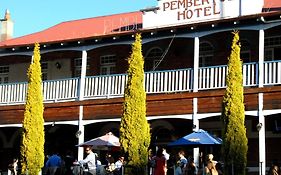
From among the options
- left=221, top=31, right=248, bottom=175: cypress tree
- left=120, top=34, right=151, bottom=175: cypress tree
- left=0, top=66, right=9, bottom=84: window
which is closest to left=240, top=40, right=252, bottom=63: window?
left=221, top=31, right=248, bottom=175: cypress tree

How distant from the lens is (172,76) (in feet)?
75.5

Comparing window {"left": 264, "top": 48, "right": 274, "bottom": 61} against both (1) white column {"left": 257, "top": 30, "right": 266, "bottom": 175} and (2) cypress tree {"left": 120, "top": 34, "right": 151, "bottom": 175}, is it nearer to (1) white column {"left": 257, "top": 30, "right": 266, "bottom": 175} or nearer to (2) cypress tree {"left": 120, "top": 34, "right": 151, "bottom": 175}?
(1) white column {"left": 257, "top": 30, "right": 266, "bottom": 175}

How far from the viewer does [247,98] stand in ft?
69.8

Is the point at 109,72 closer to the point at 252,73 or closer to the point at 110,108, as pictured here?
the point at 110,108

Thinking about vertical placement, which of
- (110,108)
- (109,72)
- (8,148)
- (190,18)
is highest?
(190,18)

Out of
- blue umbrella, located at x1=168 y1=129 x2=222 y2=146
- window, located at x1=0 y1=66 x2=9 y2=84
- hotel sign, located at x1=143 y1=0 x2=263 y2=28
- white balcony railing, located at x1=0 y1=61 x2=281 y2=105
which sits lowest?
blue umbrella, located at x1=168 y1=129 x2=222 y2=146

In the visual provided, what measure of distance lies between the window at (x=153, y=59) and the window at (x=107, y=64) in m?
1.66

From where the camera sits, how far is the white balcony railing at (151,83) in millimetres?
21453

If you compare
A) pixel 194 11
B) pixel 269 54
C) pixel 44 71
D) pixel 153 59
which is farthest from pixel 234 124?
pixel 44 71

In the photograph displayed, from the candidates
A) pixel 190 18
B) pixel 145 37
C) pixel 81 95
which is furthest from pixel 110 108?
pixel 190 18

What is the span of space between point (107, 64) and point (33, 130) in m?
6.86

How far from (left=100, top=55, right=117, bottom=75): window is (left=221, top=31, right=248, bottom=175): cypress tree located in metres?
8.88

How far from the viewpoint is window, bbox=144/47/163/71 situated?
86.0 feet

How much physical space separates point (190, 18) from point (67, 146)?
875 centimetres
